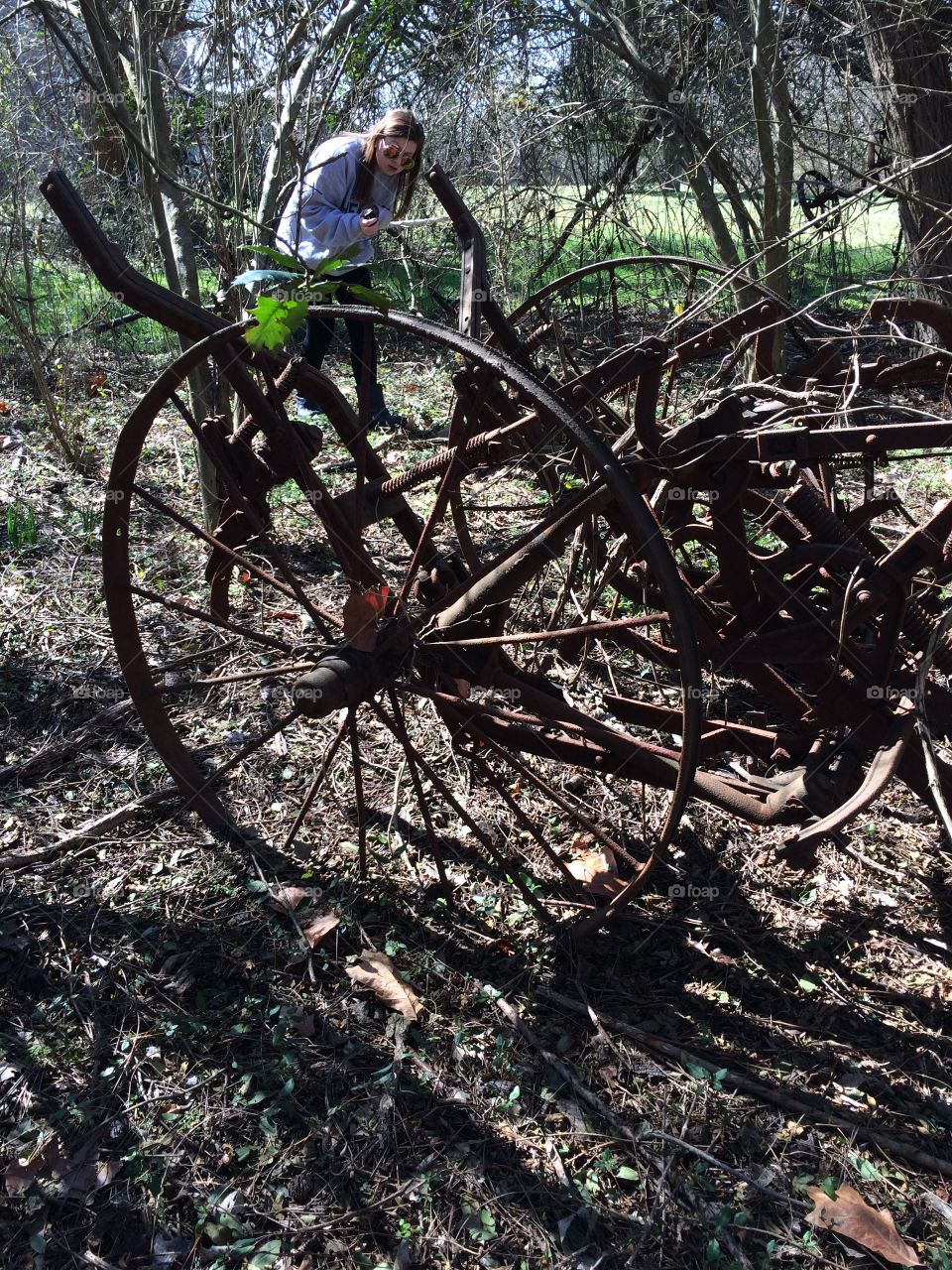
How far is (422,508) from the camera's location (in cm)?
469

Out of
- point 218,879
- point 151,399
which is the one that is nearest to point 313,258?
point 151,399

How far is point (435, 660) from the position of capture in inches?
91.1

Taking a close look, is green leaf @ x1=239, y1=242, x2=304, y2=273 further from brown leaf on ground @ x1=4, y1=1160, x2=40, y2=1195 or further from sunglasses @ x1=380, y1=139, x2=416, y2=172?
brown leaf on ground @ x1=4, y1=1160, x2=40, y2=1195

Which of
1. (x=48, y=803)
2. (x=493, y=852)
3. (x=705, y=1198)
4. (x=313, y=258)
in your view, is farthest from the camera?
(x=313, y=258)

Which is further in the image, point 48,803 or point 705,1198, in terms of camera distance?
point 48,803

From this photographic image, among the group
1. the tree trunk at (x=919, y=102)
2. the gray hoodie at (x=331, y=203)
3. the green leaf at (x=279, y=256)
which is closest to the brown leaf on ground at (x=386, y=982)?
the green leaf at (x=279, y=256)

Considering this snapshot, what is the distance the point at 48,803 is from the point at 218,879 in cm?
60

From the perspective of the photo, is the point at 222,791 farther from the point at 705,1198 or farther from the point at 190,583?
the point at 705,1198

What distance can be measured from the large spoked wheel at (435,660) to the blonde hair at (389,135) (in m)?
1.26

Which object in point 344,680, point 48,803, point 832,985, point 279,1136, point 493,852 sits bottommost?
point 832,985

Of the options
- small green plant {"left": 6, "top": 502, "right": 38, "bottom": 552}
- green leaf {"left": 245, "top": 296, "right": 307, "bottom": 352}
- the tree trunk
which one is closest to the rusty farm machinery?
green leaf {"left": 245, "top": 296, "right": 307, "bottom": 352}

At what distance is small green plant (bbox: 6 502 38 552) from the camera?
4039 millimetres

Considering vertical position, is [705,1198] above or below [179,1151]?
below

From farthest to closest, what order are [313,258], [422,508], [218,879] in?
[422,508], [313,258], [218,879]
